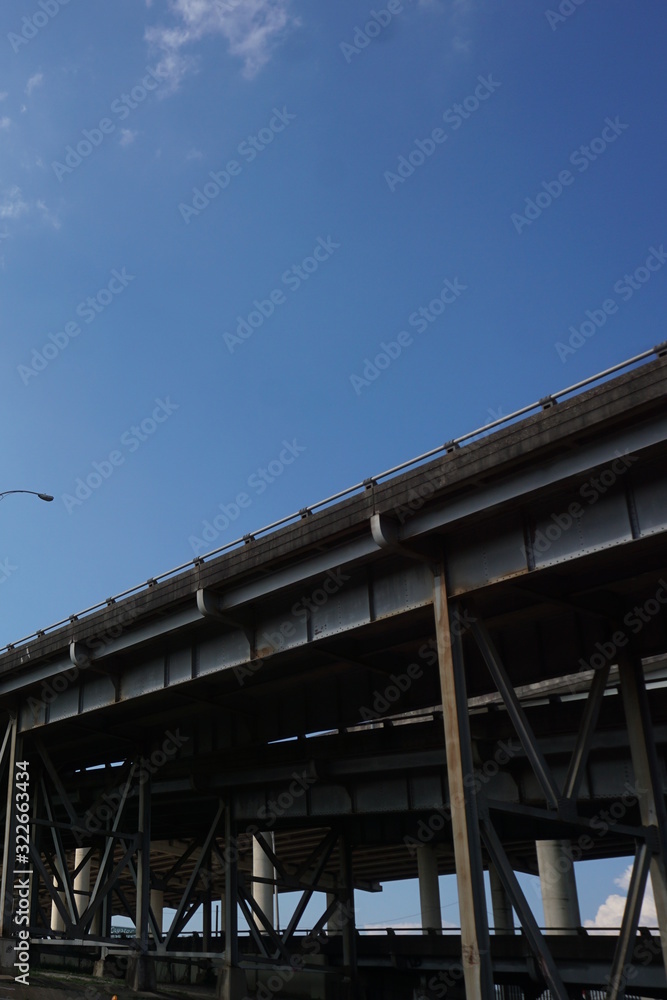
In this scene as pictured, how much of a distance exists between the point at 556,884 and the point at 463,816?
113 ft

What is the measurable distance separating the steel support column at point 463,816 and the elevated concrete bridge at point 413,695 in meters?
0.05

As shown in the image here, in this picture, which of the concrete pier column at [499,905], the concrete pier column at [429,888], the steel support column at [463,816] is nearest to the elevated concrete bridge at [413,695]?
the steel support column at [463,816]

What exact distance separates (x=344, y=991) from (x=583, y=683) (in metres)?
16.3

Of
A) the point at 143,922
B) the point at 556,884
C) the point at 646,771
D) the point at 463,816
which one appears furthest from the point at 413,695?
the point at 556,884

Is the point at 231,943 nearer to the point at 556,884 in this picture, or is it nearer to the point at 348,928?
the point at 348,928

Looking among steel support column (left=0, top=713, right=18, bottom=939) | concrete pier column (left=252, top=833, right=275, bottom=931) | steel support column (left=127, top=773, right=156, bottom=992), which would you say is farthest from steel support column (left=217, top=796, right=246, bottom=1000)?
concrete pier column (left=252, top=833, right=275, bottom=931)

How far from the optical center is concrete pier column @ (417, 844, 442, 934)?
201 ft

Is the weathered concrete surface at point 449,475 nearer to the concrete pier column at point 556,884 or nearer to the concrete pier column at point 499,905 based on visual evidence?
the concrete pier column at point 556,884

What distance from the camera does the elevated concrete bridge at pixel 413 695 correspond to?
Result: 18625 mm

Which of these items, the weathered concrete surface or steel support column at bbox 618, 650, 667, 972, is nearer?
the weathered concrete surface

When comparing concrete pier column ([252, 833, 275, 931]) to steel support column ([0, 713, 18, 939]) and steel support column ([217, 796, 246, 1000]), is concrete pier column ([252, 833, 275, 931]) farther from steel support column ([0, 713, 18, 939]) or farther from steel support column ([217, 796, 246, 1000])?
steel support column ([0, 713, 18, 939])

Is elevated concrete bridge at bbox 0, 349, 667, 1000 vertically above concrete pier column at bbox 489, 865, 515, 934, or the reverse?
elevated concrete bridge at bbox 0, 349, 667, 1000

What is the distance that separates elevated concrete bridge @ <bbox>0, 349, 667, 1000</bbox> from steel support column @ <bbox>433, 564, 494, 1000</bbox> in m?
0.05

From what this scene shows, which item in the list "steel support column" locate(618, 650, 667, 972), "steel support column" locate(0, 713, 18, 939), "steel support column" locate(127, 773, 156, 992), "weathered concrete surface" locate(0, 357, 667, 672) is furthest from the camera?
"steel support column" locate(127, 773, 156, 992)
